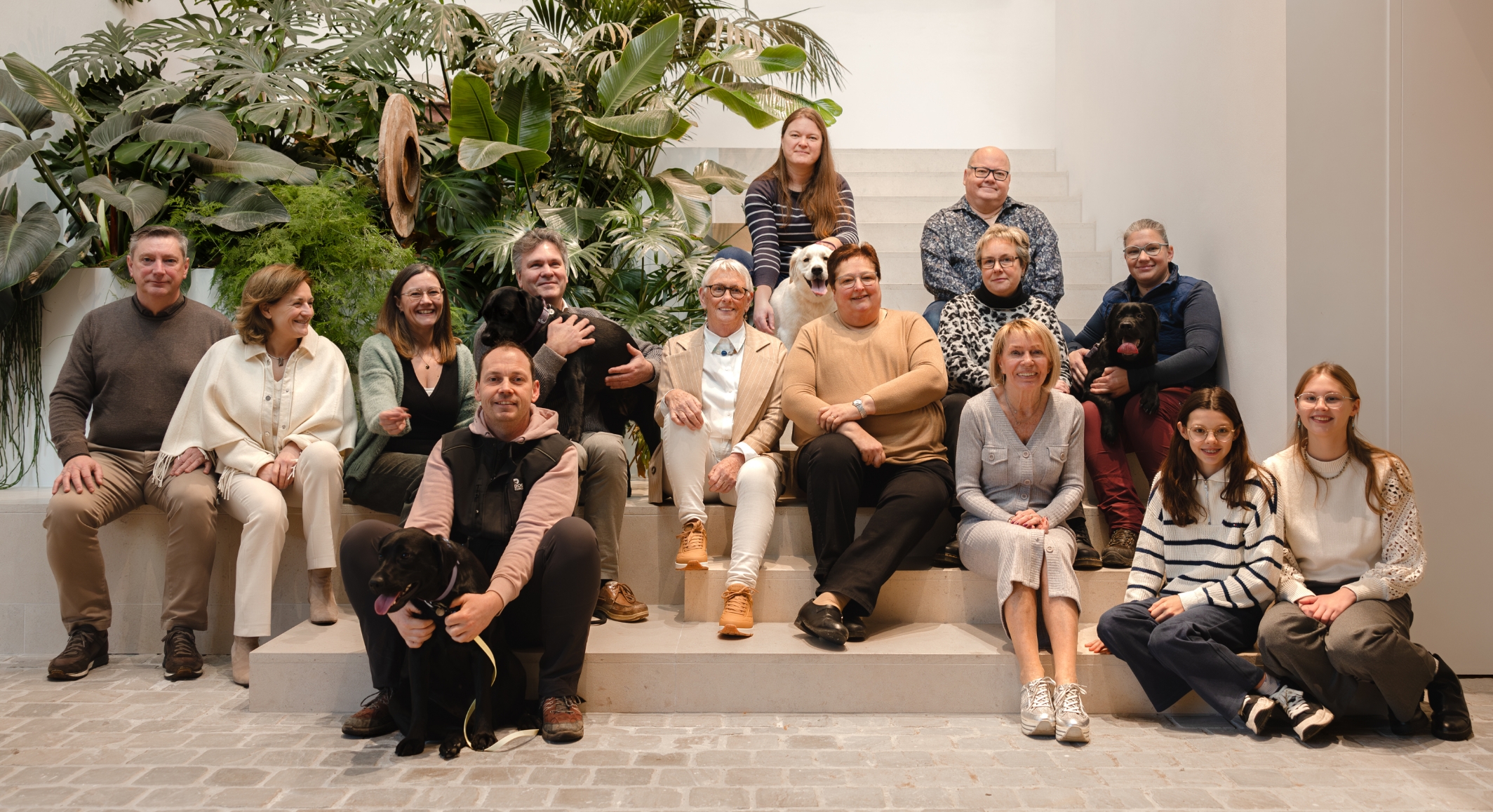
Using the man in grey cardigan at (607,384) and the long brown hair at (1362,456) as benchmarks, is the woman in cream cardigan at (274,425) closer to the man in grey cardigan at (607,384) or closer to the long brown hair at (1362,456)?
the man in grey cardigan at (607,384)

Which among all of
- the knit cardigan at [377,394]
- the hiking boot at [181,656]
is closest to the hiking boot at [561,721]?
the knit cardigan at [377,394]

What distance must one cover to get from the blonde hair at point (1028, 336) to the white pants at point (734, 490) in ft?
2.67

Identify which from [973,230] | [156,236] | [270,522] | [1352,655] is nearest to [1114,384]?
[973,230]

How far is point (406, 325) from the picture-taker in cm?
356

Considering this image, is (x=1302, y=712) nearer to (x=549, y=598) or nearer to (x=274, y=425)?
(x=549, y=598)

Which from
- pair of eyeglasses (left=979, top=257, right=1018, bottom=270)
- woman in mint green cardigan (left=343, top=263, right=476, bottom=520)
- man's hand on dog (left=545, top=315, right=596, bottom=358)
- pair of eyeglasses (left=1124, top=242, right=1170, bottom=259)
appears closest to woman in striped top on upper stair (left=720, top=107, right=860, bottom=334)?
pair of eyeglasses (left=979, top=257, right=1018, bottom=270)

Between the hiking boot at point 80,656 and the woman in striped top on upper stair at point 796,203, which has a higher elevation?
the woman in striped top on upper stair at point 796,203

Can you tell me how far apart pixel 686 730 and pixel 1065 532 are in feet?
4.29

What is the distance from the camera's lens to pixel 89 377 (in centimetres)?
358

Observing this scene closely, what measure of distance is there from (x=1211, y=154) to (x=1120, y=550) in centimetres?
175

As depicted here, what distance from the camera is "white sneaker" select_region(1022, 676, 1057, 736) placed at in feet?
8.84

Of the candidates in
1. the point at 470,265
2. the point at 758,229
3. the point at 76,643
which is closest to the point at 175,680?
the point at 76,643

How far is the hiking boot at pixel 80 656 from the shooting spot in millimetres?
3217

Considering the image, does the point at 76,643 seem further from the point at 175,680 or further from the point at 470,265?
the point at 470,265
